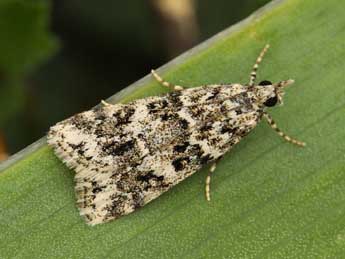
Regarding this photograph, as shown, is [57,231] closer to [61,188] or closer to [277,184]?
[61,188]

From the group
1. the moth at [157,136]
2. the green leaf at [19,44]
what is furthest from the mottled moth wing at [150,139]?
the green leaf at [19,44]

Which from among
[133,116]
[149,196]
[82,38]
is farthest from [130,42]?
[149,196]

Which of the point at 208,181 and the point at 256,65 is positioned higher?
the point at 256,65

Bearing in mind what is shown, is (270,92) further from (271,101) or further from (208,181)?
(208,181)

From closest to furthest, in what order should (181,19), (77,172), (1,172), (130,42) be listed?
(1,172)
(77,172)
(181,19)
(130,42)

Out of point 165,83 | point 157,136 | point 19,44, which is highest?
point 19,44

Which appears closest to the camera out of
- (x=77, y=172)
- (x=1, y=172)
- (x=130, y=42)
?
(x=1, y=172)

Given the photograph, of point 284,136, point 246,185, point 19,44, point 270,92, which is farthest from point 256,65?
point 19,44
